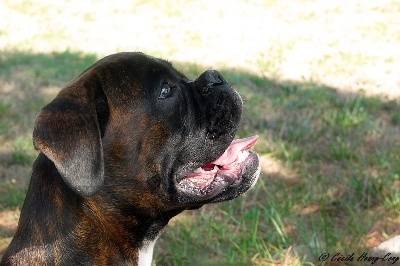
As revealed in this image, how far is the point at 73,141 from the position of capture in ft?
9.46

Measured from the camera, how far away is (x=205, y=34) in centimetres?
1184

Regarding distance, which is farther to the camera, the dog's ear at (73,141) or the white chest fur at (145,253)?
the white chest fur at (145,253)

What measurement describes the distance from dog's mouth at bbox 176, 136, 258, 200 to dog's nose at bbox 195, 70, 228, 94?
36 cm

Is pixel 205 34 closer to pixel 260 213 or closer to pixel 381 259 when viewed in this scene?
pixel 260 213

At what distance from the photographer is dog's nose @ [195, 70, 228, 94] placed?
3566mm

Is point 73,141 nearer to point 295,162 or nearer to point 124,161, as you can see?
point 124,161

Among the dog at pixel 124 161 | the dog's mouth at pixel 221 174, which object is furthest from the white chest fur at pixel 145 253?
the dog's mouth at pixel 221 174

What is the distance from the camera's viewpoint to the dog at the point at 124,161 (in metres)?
2.93

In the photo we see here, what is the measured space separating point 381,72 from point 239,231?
4.95m

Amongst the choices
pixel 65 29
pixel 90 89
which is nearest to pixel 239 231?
pixel 90 89

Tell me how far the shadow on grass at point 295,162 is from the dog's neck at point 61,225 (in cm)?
126

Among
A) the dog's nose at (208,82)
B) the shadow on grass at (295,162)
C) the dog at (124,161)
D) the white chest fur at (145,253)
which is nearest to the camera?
the dog at (124,161)

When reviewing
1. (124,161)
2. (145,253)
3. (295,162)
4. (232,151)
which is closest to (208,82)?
(232,151)

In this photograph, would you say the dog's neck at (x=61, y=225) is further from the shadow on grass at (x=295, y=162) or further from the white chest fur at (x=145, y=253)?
the shadow on grass at (x=295, y=162)
